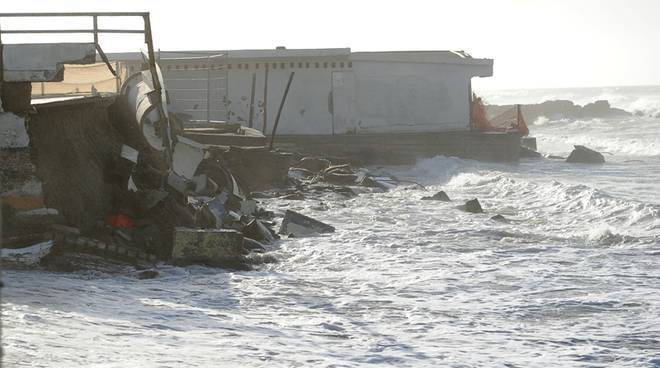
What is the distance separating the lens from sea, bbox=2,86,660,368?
7820 millimetres

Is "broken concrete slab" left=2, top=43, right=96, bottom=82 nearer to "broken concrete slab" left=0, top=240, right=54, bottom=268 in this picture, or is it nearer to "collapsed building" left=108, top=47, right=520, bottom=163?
"broken concrete slab" left=0, top=240, right=54, bottom=268

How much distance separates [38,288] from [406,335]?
3.74 metres

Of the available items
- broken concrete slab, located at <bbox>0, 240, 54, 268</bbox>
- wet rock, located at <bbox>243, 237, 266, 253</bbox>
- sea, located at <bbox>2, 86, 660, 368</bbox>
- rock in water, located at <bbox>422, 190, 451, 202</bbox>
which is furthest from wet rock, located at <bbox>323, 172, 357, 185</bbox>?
broken concrete slab, located at <bbox>0, 240, 54, 268</bbox>

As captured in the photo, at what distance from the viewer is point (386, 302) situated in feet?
34.0

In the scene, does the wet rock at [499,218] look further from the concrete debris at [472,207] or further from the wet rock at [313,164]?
the wet rock at [313,164]

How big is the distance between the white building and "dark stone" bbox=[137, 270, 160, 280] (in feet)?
63.5

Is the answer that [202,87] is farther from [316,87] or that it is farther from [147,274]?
[147,274]

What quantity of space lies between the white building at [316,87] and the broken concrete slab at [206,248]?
18.6 metres

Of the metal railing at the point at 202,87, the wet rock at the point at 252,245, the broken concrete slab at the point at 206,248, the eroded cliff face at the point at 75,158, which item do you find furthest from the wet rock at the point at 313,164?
the broken concrete slab at the point at 206,248

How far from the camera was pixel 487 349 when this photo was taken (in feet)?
27.3

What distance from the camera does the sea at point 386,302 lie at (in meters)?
7.82

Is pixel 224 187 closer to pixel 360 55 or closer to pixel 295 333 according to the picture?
pixel 295 333

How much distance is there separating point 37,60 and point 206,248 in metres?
3.03

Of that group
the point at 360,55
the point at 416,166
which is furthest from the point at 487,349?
the point at 360,55
